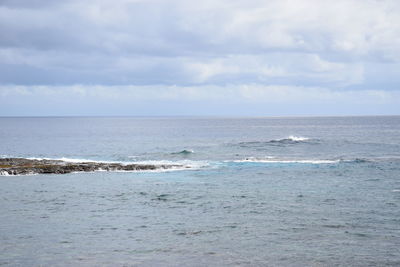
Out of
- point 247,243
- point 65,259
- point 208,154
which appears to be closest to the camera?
point 65,259

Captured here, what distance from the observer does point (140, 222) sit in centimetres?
3125

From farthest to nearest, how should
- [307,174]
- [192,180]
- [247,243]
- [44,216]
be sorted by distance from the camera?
[307,174] → [192,180] → [44,216] → [247,243]

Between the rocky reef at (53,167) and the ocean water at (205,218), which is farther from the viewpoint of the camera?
the rocky reef at (53,167)

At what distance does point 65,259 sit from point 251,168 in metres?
38.4

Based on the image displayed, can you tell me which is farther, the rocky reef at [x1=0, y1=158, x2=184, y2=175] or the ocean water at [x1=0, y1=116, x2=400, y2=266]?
the rocky reef at [x1=0, y1=158, x2=184, y2=175]

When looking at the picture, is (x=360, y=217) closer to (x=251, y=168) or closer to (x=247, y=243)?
(x=247, y=243)

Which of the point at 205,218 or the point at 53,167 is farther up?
the point at 53,167

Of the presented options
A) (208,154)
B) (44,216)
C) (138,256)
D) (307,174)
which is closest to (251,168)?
(307,174)

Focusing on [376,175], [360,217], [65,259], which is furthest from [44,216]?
[376,175]

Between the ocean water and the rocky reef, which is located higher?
the rocky reef

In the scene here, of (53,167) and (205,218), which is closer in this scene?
(205,218)

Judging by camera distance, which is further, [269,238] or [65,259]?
[269,238]

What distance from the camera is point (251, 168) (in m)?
59.0

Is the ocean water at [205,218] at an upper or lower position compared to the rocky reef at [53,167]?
lower
